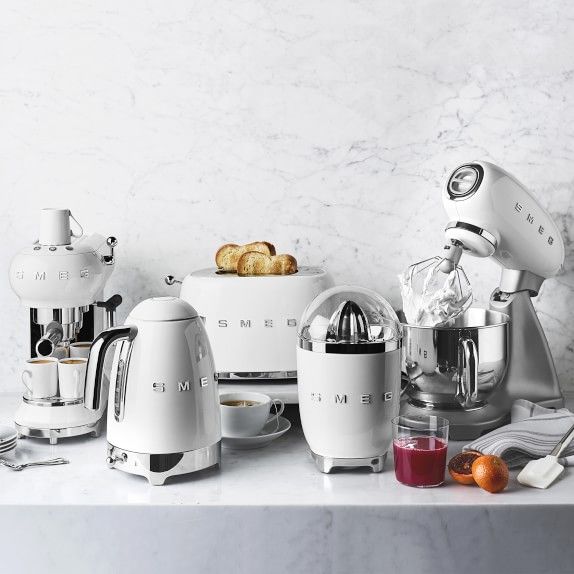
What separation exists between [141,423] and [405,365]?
0.43 meters

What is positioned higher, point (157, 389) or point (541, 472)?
point (157, 389)

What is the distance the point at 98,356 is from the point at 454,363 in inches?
20.8

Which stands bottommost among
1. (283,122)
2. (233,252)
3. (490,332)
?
(490,332)

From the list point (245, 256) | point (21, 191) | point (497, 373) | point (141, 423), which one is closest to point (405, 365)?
point (497, 373)

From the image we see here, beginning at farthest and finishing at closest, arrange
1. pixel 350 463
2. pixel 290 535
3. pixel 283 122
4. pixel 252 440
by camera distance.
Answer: pixel 283 122 < pixel 252 440 < pixel 350 463 < pixel 290 535

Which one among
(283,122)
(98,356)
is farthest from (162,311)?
(283,122)

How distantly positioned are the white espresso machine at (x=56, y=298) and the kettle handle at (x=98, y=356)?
0.62ft

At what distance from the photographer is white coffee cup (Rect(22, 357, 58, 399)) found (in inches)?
50.7

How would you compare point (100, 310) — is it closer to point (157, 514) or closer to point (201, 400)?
point (201, 400)

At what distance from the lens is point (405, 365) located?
51.6 inches

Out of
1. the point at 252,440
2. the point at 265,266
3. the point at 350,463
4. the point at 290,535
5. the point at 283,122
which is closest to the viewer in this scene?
the point at 290,535

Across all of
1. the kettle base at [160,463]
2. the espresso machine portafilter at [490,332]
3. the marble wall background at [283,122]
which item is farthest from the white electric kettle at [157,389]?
the marble wall background at [283,122]

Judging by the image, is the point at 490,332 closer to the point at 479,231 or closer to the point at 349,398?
the point at 479,231

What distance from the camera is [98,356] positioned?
110cm
